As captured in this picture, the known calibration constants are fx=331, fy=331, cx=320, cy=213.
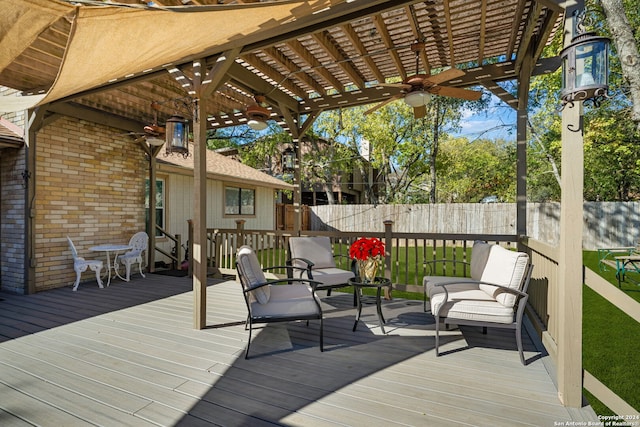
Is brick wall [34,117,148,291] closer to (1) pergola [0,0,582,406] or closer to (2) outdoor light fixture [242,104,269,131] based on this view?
(1) pergola [0,0,582,406]

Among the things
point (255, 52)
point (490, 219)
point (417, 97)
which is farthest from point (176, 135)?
point (490, 219)

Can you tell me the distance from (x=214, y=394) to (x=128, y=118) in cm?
681

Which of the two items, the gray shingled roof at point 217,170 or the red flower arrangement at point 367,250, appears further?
the gray shingled roof at point 217,170

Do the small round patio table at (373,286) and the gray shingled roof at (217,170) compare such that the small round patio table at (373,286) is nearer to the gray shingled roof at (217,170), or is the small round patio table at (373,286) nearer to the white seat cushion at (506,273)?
the white seat cushion at (506,273)

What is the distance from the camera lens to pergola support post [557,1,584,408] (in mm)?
2264

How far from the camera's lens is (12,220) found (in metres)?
5.80

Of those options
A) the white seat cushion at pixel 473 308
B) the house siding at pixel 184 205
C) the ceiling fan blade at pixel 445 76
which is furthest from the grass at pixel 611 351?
the house siding at pixel 184 205

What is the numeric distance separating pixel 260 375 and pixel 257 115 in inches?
132

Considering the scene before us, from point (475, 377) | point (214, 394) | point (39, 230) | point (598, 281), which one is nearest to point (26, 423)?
point (214, 394)

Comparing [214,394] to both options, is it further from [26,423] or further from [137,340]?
[137,340]

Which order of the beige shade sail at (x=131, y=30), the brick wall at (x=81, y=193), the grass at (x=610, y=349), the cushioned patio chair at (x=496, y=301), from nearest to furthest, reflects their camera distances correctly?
the beige shade sail at (x=131, y=30)
the grass at (x=610, y=349)
the cushioned patio chair at (x=496, y=301)
the brick wall at (x=81, y=193)

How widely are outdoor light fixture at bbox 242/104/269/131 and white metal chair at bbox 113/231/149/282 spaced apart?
4.11 meters

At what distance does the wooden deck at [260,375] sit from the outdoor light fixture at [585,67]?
6.97 ft

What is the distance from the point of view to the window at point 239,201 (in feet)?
38.1
